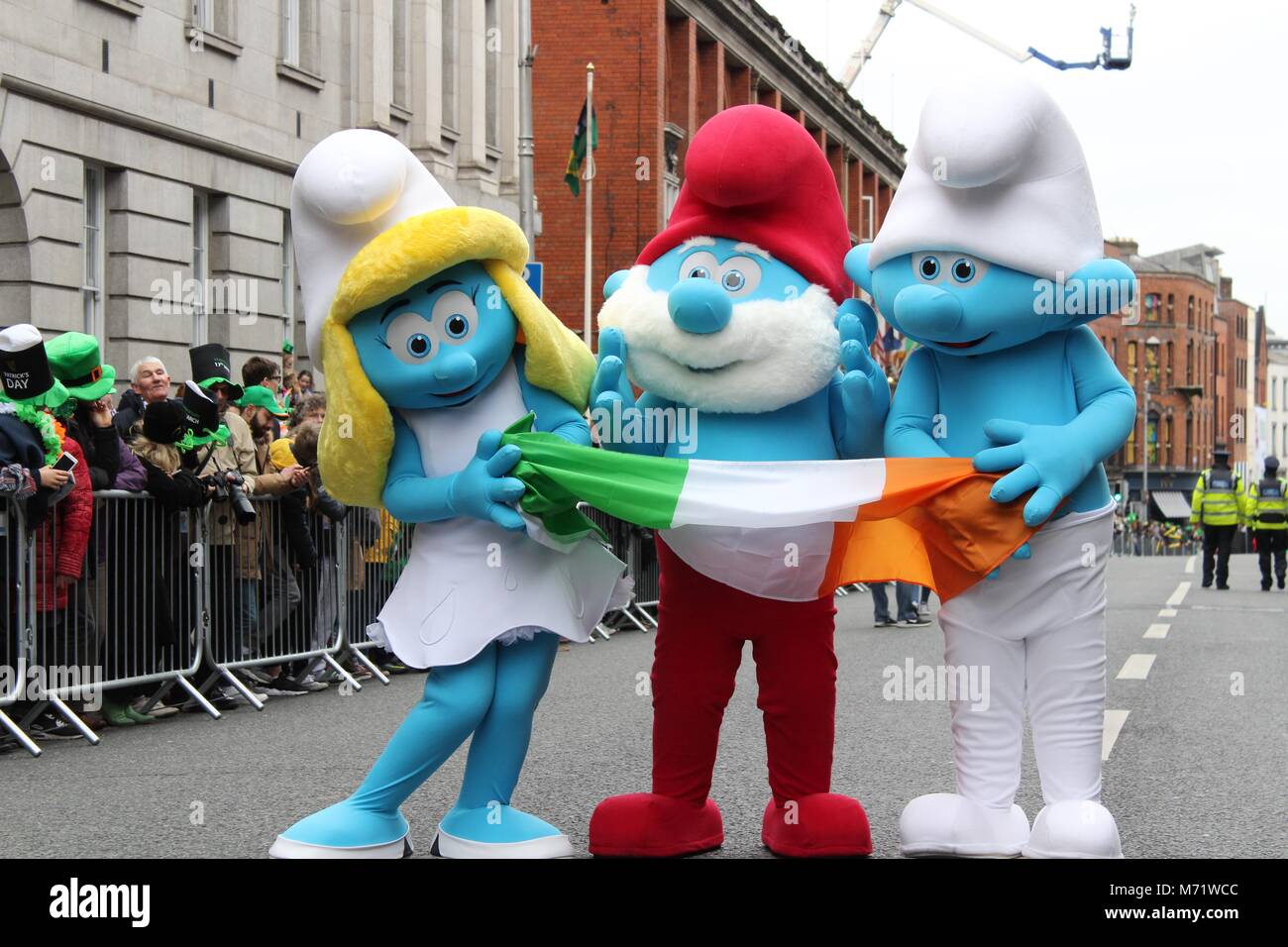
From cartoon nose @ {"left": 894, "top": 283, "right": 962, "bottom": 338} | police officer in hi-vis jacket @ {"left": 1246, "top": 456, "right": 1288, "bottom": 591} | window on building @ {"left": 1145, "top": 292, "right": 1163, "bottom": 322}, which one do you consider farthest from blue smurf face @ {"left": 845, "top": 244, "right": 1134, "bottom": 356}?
window on building @ {"left": 1145, "top": 292, "right": 1163, "bottom": 322}

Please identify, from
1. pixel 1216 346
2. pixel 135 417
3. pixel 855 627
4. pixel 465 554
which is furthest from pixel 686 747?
pixel 1216 346

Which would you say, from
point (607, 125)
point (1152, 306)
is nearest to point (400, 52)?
point (607, 125)

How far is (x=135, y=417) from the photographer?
1108cm

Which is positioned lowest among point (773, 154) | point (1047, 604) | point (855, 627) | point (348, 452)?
point (855, 627)

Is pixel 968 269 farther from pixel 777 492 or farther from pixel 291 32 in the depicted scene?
pixel 291 32

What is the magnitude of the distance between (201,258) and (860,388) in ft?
53.3

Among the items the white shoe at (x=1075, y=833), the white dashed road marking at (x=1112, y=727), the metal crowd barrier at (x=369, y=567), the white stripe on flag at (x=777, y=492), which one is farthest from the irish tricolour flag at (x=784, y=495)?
the metal crowd barrier at (x=369, y=567)

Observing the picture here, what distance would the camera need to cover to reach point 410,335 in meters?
5.55

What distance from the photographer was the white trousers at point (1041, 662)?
17.7 feet

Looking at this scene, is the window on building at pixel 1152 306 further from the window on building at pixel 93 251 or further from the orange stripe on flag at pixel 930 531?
the orange stripe on flag at pixel 930 531

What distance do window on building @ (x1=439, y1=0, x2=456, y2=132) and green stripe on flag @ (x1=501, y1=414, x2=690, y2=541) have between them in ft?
75.6
